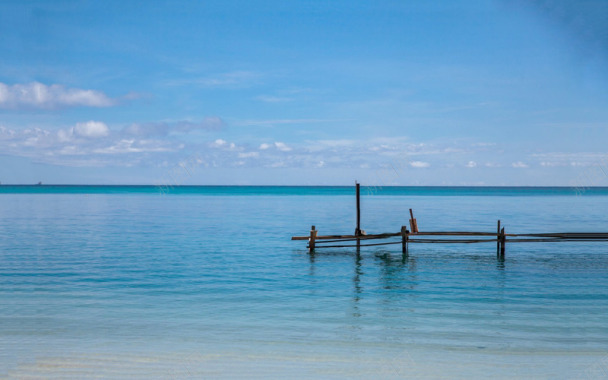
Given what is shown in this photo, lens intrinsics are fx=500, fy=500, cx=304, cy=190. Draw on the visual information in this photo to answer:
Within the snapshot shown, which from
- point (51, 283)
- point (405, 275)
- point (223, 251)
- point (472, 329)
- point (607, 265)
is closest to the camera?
point (472, 329)

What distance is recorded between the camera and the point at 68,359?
1155 centimetres

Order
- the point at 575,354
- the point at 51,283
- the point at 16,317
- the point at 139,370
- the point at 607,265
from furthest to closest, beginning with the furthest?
the point at 607,265 → the point at 51,283 → the point at 16,317 → the point at 575,354 → the point at 139,370

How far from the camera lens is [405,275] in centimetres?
2300

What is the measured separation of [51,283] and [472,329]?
16278 millimetres

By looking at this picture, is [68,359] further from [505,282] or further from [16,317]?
[505,282]

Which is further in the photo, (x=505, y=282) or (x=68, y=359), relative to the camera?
(x=505, y=282)

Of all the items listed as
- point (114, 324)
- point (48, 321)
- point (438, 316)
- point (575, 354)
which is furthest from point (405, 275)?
point (48, 321)

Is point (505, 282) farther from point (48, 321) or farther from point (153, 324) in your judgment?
point (48, 321)

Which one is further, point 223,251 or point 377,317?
point 223,251

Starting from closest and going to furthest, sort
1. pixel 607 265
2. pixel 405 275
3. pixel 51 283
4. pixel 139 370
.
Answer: pixel 139 370
pixel 51 283
pixel 405 275
pixel 607 265

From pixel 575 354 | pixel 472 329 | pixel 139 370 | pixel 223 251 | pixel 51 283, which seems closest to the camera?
pixel 139 370

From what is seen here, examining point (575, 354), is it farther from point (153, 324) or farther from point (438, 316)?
point (153, 324)

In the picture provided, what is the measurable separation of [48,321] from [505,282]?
17416mm

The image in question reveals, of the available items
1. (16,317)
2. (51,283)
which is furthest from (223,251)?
(16,317)
